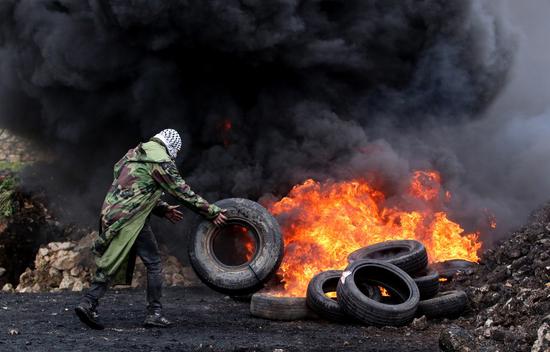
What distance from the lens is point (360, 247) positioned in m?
9.60

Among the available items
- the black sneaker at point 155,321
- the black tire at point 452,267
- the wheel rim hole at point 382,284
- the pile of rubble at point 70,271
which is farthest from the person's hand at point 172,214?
the pile of rubble at point 70,271

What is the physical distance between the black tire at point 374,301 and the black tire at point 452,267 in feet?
6.01

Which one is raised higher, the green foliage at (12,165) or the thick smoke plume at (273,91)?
the thick smoke plume at (273,91)

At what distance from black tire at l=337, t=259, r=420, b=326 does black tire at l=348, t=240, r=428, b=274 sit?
1.05 feet

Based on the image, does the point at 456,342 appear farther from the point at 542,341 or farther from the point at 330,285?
the point at 330,285

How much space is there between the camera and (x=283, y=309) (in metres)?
7.05

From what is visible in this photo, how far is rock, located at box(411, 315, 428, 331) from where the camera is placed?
21.3ft

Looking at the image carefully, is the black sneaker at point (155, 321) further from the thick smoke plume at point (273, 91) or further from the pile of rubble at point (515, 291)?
the thick smoke plume at point (273, 91)

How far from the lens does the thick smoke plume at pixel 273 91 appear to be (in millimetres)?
11133

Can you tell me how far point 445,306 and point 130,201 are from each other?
3.95 meters

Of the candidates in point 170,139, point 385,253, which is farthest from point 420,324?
point 170,139

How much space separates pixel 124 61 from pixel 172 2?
164cm

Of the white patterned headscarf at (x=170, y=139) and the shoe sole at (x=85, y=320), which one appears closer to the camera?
the shoe sole at (x=85, y=320)

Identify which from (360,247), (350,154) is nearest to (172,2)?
(350,154)
